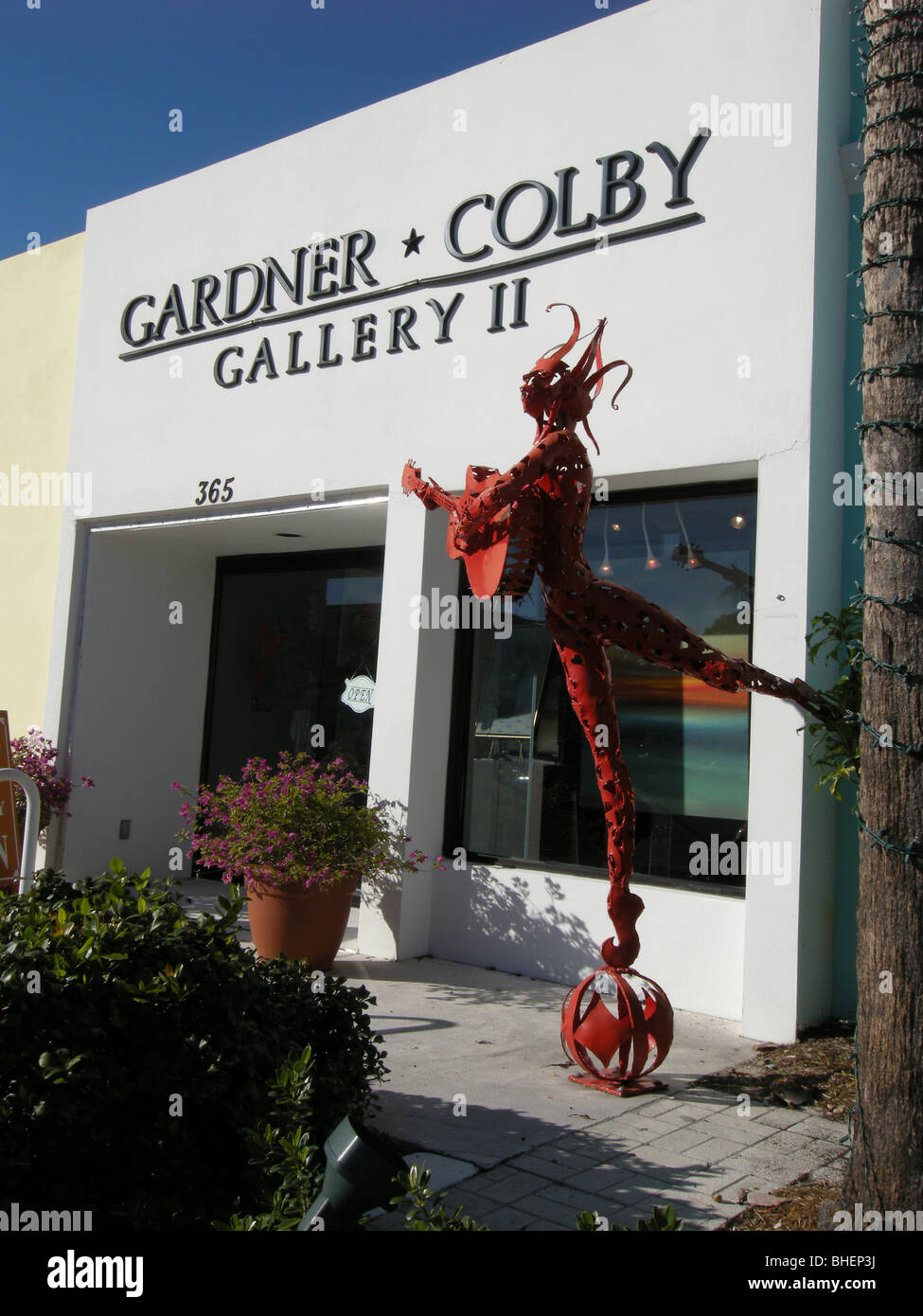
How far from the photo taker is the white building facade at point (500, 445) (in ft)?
17.7

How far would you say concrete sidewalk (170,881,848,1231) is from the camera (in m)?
3.27

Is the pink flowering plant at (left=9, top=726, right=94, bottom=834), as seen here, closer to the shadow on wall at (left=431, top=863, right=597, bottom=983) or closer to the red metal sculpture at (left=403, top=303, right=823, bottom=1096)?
the shadow on wall at (left=431, top=863, right=597, bottom=983)

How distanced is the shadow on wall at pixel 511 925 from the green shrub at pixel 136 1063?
9.55 ft

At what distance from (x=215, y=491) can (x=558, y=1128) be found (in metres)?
5.49

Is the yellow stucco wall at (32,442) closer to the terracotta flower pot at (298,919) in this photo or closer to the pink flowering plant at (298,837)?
the pink flowering plant at (298,837)

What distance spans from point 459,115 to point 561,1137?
609 centimetres

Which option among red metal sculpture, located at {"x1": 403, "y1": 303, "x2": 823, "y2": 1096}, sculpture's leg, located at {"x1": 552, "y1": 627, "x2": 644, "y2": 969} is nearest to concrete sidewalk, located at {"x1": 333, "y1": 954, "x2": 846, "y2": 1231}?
red metal sculpture, located at {"x1": 403, "y1": 303, "x2": 823, "y2": 1096}

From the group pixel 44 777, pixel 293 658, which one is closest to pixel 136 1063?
pixel 44 777

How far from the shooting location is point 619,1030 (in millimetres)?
4219

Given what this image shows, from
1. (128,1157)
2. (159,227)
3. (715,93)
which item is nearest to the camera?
(128,1157)

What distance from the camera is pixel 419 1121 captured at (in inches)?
155

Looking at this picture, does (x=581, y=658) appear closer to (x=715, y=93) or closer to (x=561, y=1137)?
(x=561, y=1137)

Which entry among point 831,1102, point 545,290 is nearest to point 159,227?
point 545,290

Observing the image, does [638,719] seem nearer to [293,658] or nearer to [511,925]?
[511,925]
